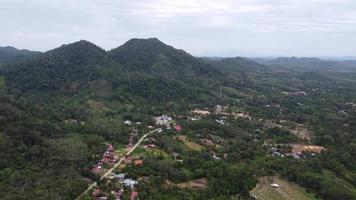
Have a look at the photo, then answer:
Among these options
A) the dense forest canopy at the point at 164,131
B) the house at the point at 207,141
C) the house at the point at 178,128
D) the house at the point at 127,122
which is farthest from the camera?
the house at the point at 127,122

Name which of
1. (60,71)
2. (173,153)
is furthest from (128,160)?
(60,71)

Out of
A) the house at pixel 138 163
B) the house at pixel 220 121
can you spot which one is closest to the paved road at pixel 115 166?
the house at pixel 138 163

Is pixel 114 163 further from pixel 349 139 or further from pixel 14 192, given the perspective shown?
pixel 349 139

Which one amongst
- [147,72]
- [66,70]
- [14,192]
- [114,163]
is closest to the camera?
[14,192]

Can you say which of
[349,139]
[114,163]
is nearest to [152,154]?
[114,163]

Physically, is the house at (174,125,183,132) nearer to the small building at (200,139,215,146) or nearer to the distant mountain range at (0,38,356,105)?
the small building at (200,139,215,146)

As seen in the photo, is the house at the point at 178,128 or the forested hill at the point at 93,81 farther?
the forested hill at the point at 93,81

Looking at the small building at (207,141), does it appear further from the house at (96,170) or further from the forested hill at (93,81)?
the forested hill at (93,81)
